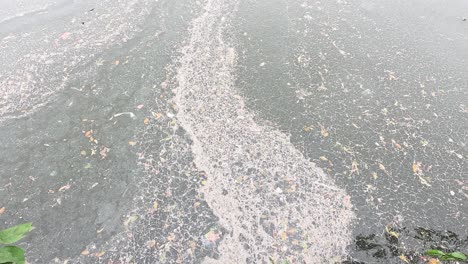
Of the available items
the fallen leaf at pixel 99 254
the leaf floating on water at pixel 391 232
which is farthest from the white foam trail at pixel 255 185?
the fallen leaf at pixel 99 254

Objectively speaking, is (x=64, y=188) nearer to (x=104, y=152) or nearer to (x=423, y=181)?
(x=104, y=152)

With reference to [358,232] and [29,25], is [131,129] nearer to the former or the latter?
[358,232]

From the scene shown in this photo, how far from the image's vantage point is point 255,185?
8.09 ft

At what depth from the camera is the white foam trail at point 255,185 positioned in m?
2.18

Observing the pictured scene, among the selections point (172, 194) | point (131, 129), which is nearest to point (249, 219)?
point (172, 194)

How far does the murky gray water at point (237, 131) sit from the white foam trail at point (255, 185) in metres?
0.01

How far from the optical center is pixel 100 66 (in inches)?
136

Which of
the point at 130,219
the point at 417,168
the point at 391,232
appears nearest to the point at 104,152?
the point at 130,219

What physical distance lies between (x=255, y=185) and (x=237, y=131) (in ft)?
1.84

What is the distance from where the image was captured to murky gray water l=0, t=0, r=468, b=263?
88.3 inches

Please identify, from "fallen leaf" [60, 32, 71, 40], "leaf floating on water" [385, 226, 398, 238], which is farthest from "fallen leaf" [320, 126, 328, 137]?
"fallen leaf" [60, 32, 71, 40]

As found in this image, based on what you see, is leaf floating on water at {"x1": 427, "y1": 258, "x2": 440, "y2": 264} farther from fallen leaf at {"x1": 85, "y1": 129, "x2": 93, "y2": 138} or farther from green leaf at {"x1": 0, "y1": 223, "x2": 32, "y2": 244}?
fallen leaf at {"x1": 85, "y1": 129, "x2": 93, "y2": 138}

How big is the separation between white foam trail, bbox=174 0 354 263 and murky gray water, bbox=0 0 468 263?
0.01 m

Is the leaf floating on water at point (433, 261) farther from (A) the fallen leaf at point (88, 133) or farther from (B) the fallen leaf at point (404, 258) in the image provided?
(A) the fallen leaf at point (88, 133)
